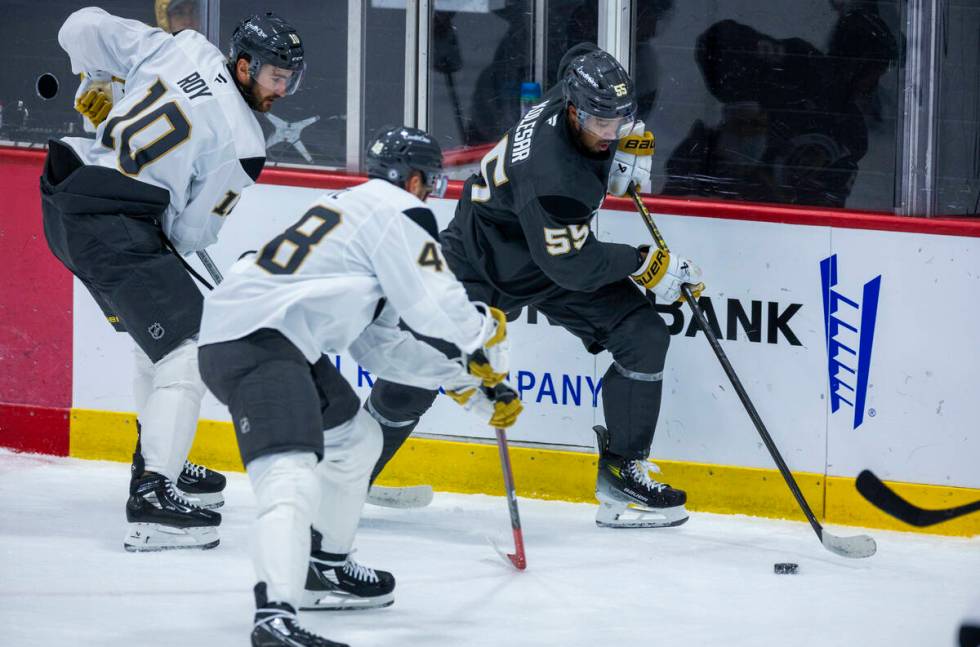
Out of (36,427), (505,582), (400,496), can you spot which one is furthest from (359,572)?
(36,427)

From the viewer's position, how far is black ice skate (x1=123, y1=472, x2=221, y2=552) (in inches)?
154

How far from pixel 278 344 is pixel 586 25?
2027 mm

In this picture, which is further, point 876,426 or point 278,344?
point 876,426

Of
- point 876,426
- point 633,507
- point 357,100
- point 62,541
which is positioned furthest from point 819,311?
point 62,541

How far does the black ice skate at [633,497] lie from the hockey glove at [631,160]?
2.53ft

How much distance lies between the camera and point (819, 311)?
4.36m

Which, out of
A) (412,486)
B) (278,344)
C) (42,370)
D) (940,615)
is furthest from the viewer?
(42,370)

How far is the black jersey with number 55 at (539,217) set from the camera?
4016 millimetres

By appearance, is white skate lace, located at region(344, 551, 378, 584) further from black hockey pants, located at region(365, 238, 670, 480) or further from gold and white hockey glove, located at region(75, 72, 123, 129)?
gold and white hockey glove, located at region(75, 72, 123, 129)

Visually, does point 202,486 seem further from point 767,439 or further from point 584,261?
point 767,439

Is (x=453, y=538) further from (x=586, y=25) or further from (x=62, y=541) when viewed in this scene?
(x=586, y=25)

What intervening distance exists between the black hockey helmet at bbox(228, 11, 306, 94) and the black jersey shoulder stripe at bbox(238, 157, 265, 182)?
0.66ft

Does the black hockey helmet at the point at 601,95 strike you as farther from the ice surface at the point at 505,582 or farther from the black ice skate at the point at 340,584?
the black ice skate at the point at 340,584

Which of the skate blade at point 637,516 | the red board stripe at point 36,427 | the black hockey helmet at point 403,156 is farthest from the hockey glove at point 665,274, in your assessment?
the red board stripe at point 36,427
